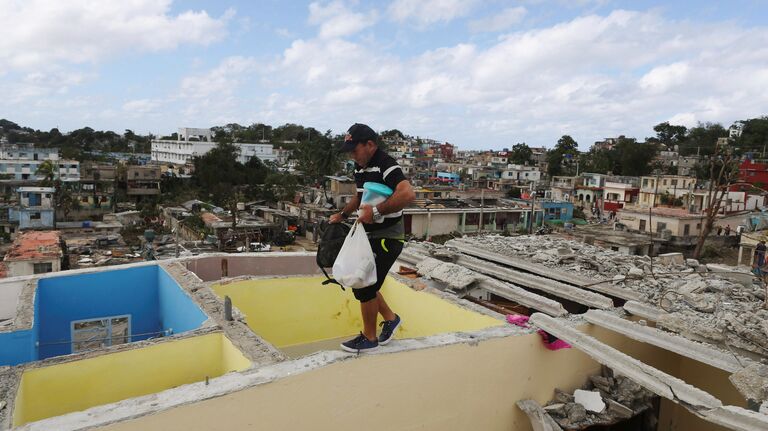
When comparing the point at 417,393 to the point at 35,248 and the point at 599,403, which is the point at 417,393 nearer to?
the point at 599,403

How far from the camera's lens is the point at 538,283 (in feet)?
20.9

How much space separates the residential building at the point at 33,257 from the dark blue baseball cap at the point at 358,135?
20.5 metres

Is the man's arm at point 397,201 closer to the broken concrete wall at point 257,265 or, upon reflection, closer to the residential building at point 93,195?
the broken concrete wall at point 257,265

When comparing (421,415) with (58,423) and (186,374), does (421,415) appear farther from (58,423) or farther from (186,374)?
(58,423)

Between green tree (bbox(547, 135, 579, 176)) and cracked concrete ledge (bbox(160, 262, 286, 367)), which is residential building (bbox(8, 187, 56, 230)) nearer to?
cracked concrete ledge (bbox(160, 262, 286, 367))

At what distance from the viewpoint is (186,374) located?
13.9 ft

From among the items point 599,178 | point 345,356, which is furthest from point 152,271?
point 599,178

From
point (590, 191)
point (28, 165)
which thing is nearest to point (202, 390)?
point (590, 191)

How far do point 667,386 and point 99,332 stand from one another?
6191 millimetres

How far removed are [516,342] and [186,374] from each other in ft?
9.17

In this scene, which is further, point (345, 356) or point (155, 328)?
point (155, 328)

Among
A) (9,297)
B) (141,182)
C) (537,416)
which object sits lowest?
(141,182)

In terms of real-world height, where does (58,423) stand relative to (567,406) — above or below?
above

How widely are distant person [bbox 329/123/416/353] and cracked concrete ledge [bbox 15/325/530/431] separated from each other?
262 millimetres
